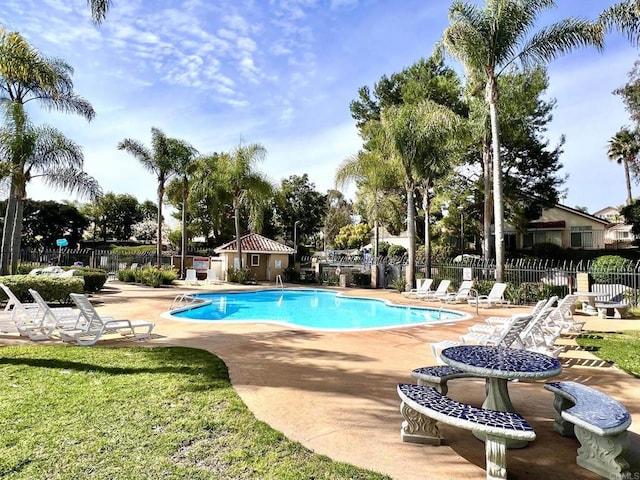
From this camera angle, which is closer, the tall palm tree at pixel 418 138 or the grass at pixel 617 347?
the grass at pixel 617 347

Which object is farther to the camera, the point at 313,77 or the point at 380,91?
the point at 380,91

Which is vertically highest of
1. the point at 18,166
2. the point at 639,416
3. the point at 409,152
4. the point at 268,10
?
the point at 268,10

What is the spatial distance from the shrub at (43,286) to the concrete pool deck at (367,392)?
→ 528 cm

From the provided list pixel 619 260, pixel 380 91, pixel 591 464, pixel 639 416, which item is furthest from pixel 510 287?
pixel 380 91

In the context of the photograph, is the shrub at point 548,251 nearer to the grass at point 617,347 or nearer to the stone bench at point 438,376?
the grass at point 617,347

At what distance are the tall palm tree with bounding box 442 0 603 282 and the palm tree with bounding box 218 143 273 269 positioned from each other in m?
13.5

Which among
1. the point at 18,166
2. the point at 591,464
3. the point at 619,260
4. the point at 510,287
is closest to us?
the point at 591,464

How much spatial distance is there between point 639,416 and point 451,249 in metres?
32.1

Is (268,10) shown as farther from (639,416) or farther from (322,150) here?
(322,150)

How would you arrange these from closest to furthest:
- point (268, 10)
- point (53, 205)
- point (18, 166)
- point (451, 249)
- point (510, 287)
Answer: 1. point (268, 10)
2. point (18, 166)
3. point (510, 287)
4. point (451, 249)
5. point (53, 205)

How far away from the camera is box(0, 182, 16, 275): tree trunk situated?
15781 mm

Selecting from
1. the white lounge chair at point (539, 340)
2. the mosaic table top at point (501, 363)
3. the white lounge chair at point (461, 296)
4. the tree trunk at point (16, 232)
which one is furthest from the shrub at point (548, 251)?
the tree trunk at point (16, 232)

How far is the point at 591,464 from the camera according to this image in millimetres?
3428

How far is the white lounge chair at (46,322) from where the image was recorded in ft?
27.6
